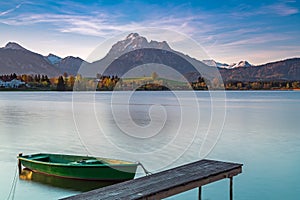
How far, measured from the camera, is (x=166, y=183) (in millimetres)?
6320

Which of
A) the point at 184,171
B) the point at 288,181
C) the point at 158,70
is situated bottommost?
A: the point at 288,181

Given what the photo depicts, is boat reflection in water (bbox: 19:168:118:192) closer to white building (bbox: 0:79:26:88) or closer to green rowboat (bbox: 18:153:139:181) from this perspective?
green rowboat (bbox: 18:153:139:181)

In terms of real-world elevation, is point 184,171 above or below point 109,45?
below

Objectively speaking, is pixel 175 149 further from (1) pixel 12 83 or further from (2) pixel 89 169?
(1) pixel 12 83

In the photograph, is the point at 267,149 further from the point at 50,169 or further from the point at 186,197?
the point at 50,169

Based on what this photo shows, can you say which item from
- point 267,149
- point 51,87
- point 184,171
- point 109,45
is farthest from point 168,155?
point 51,87

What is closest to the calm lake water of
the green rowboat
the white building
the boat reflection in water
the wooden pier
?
the boat reflection in water

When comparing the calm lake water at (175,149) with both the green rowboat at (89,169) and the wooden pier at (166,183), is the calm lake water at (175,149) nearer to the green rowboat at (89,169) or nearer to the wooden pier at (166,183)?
the green rowboat at (89,169)

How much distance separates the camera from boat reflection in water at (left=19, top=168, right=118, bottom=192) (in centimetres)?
1024

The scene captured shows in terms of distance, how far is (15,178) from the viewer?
37.9 ft

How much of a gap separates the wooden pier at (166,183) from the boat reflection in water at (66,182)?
3.47m

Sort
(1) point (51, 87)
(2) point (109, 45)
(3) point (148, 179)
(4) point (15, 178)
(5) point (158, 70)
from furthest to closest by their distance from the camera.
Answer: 1. (1) point (51, 87)
2. (5) point (158, 70)
3. (4) point (15, 178)
4. (2) point (109, 45)
5. (3) point (148, 179)

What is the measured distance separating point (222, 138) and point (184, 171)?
12696 millimetres

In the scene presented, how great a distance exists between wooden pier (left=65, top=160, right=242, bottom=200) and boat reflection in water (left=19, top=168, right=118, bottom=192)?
347 centimetres
